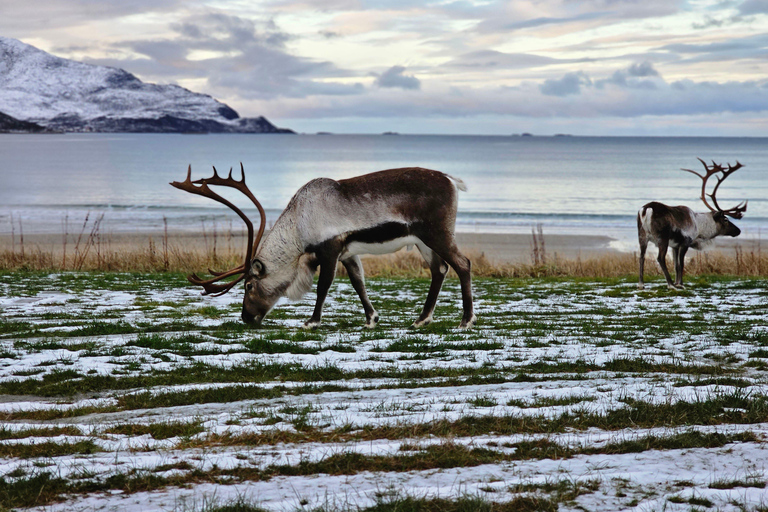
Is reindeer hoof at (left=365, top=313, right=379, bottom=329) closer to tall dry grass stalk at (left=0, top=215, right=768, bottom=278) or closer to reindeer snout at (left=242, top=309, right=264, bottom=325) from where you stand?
reindeer snout at (left=242, top=309, right=264, bottom=325)

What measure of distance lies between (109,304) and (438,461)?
30.1 ft

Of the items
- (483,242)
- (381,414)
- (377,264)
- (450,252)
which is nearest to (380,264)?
(377,264)

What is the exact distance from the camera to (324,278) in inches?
375

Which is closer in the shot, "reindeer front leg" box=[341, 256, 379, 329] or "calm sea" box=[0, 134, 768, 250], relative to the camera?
"reindeer front leg" box=[341, 256, 379, 329]

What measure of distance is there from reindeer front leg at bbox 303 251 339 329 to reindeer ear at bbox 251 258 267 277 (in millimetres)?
833

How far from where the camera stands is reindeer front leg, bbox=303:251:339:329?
9313mm

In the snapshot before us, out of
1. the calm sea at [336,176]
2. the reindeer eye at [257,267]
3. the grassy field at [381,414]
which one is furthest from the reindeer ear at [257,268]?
the calm sea at [336,176]

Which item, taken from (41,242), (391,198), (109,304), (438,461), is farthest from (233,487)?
(41,242)

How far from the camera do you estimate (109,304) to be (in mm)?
11766

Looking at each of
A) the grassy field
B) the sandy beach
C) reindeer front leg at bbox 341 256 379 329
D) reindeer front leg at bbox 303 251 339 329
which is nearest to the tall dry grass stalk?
the sandy beach

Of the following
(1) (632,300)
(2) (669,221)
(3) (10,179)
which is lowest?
(1) (632,300)

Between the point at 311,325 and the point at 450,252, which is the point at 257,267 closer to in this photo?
the point at 311,325

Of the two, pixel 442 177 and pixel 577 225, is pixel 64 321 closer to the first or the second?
pixel 442 177

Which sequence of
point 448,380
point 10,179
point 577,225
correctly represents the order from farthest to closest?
point 10,179, point 577,225, point 448,380
